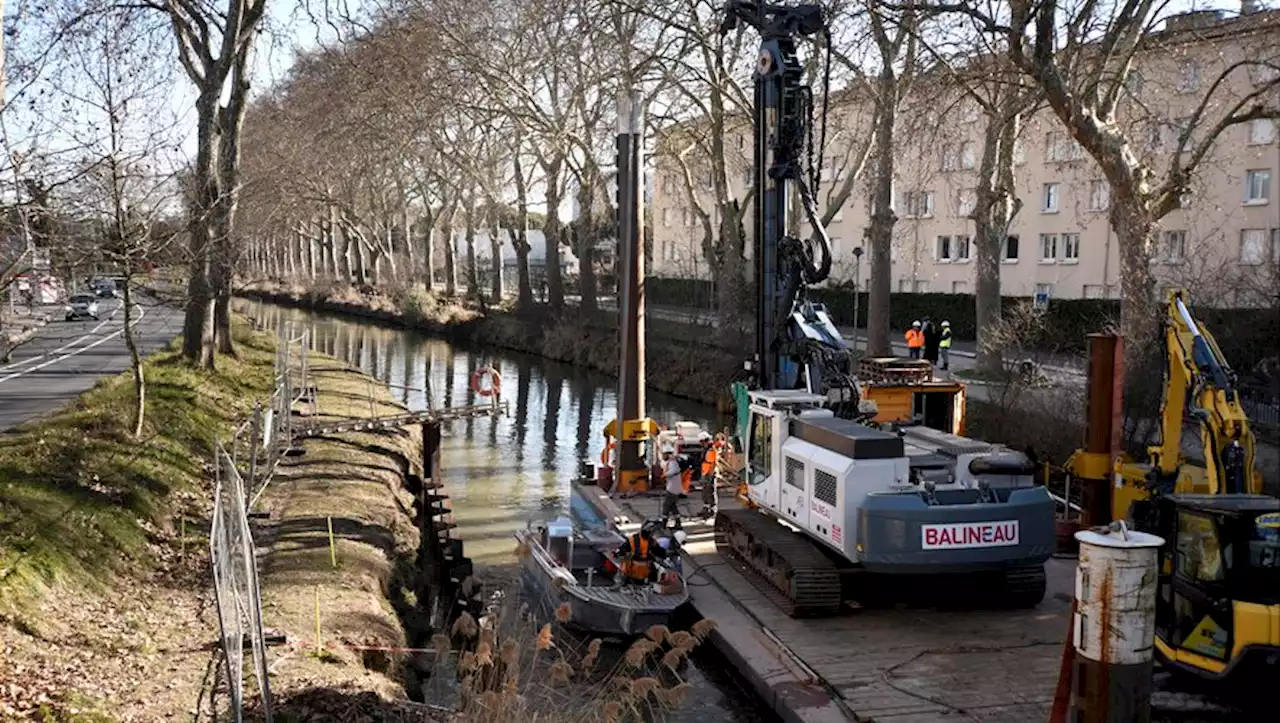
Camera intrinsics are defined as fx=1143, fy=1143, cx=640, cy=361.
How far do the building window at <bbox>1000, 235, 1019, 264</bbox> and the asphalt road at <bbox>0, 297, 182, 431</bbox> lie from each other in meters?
32.2

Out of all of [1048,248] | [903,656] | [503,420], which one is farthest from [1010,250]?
[903,656]

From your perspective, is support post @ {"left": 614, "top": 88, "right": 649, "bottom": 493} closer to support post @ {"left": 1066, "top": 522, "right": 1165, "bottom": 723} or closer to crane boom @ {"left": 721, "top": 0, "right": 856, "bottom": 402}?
crane boom @ {"left": 721, "top": 0, "right": 856, "bottom": 402}

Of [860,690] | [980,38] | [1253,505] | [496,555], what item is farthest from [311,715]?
[980,38]

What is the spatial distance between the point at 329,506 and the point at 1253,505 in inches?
467

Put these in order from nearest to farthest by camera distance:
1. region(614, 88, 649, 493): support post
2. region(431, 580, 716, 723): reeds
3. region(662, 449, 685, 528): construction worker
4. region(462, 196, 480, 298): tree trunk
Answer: region(431, 580, 716, 723): reeds
region(662, 449, 685, 528): construction worker
region(614, 88, 649, 493): support post
region(462, 196, 480, 298): tree trunk

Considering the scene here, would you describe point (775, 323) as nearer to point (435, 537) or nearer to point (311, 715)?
point (435, 537)

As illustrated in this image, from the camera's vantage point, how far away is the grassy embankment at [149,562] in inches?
353

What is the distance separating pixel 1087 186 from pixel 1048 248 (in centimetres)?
417

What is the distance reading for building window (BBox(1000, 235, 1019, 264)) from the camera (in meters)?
46.9

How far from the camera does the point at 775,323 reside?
1691cm

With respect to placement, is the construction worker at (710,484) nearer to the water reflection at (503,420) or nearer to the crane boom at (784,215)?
the crane boom at (784,215)

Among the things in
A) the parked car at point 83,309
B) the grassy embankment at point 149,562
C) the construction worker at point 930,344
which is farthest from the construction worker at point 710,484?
the parked car at point 83,309

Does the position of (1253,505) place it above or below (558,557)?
above

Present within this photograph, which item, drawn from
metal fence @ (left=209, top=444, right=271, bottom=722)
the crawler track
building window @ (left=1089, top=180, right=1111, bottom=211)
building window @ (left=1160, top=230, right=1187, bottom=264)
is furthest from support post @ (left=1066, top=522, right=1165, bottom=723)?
building window @ (left=1089, top=180, right=1111, bottom=211)
